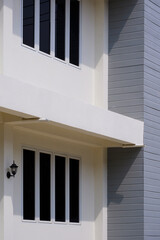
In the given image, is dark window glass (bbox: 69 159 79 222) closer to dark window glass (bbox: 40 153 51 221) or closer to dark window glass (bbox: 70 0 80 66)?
dark window glass (bbox: 40 153 51 221)

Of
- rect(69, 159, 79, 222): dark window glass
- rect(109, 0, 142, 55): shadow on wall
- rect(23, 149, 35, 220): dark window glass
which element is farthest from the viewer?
rect(109, 0, 142, 55): shadow on wall

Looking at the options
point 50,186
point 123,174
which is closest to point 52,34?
point 50,186

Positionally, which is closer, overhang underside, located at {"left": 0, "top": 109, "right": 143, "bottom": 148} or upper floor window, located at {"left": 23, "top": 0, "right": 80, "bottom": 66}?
overhang underside, located at {"left": 0, "top": 109, "right": 143, "bottom": 148}

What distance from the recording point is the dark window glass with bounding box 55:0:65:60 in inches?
629

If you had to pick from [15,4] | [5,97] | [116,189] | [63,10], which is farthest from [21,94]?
[116,189]

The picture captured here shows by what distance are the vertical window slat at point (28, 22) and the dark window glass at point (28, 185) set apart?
226cm

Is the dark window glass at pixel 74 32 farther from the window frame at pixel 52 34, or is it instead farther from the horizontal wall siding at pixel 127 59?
the horizontal wall siding at pixel 127 59

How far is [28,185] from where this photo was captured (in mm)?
14914

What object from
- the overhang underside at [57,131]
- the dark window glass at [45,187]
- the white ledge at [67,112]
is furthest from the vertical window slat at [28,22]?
the dark window glass at [45,187]

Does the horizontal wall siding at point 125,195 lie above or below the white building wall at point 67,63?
below

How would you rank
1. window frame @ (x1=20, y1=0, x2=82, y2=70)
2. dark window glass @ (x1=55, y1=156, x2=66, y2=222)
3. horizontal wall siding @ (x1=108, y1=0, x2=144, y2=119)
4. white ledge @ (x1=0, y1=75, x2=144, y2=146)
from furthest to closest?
horizontal wall siding @ (x1=108, y1=0, x2=144, y2=119)
dark window glass @ (x1=55, y1=156, x2=66, y2=222)
window frame @ (x1=20, y1=0, x2=82, y2=70)
white ledge @ (x1=0, y1=75, x2=144, y2=146)

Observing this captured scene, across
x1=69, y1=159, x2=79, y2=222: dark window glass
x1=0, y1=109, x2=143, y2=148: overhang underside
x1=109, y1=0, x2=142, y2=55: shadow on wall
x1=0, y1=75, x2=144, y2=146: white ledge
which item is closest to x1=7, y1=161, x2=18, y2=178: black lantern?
x1=0, y1=109, x2=143, y2=148: overhang underside

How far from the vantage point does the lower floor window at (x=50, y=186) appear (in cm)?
1495

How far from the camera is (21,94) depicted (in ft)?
42.7
